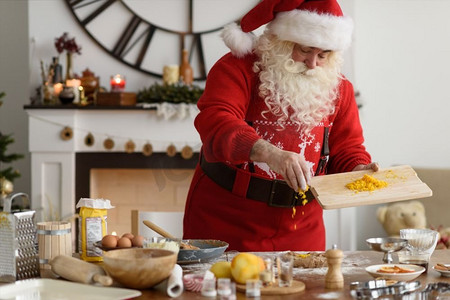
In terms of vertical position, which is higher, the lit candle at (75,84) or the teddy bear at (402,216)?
the lit candle at (75,84)

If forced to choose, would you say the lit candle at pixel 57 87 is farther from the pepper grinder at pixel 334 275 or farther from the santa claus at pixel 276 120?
the pepper grinder at pixel 334 275

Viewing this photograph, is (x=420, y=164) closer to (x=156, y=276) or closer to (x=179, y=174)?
(x=179, y=174)

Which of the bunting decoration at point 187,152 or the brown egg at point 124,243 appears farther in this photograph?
the bunting decoration at point 187,152

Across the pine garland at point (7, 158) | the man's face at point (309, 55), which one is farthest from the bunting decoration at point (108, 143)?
the man's face at point (309, 55)

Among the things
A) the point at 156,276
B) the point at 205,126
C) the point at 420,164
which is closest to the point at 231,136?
the point at 205,126

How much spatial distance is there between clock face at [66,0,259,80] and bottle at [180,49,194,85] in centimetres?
8

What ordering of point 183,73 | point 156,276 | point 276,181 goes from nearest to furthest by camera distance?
point 156,276 < point 276,181 < point 183,73

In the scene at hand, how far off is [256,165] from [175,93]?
96.3 inches

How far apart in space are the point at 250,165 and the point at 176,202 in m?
2.76

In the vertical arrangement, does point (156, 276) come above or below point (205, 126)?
below

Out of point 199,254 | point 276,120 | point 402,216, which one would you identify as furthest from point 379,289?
point 402,216

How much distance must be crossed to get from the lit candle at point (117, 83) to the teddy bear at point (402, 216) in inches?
74.6

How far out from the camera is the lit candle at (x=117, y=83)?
5.03 meters

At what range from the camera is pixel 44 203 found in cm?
510
